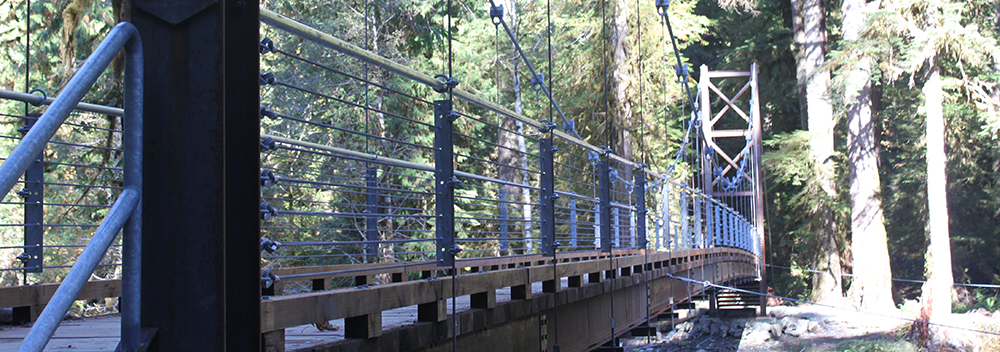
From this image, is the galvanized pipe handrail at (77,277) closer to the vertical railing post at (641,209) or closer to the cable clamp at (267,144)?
the cable clamp at (267,144)

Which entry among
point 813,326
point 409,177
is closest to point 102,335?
point 409,177

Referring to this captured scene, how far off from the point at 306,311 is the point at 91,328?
1.92 m

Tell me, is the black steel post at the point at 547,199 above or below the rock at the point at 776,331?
above

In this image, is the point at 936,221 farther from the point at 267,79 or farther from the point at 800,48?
the point at 267,79

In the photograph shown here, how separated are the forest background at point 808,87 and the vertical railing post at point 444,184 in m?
5.92

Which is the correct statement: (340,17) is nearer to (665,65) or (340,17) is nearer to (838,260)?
(665,65)

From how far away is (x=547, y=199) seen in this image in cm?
498

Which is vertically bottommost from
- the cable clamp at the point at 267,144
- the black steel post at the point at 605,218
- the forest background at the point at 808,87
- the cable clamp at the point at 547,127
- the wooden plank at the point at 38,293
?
the wooden plank at the point at 38,293

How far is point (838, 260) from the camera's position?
75.7 feet

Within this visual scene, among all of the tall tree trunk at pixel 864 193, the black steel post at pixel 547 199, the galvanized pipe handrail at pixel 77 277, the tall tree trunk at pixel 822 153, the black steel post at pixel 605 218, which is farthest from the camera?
the tall tree trunk at pixel 822 153

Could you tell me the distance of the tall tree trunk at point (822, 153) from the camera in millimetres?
22594

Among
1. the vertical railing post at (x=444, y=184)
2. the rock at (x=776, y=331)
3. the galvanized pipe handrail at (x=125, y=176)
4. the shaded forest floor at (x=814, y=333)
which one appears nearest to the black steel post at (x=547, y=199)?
the vertical railing post at (x=444, y=184)

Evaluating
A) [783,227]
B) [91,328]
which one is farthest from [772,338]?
[91,328]

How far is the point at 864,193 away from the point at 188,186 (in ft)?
66.4
